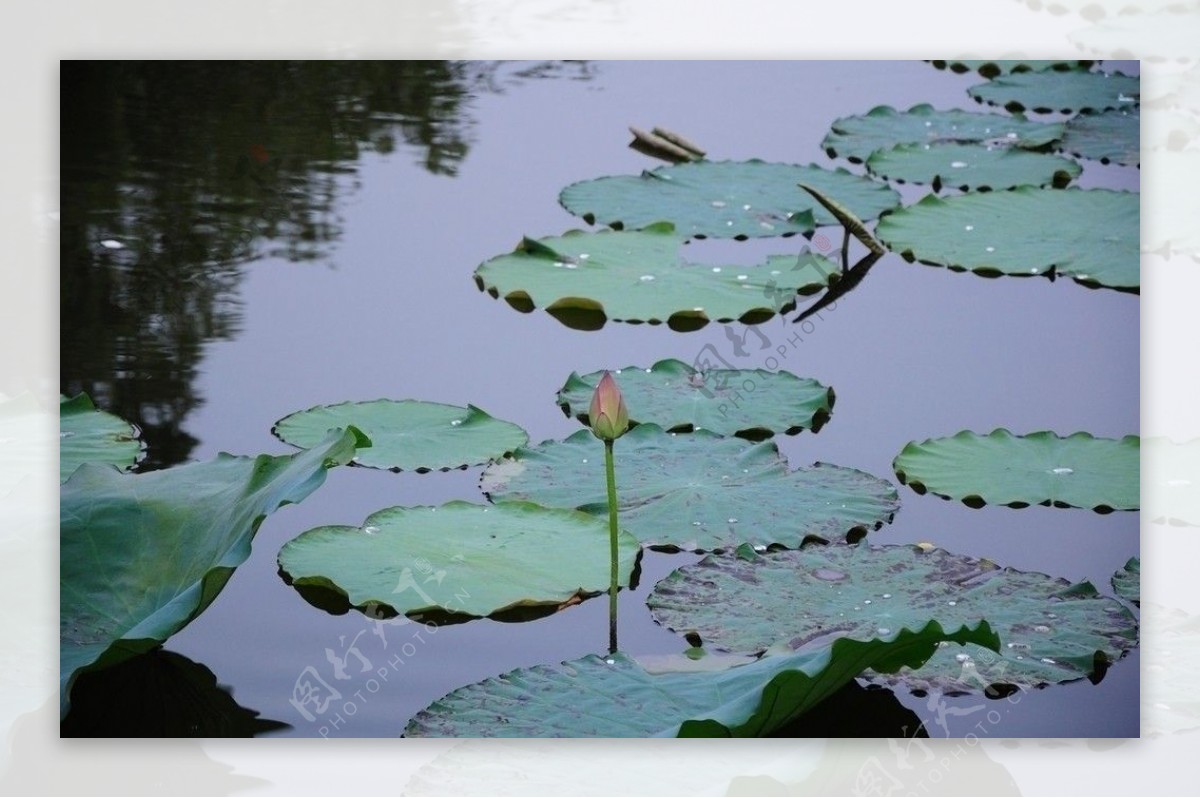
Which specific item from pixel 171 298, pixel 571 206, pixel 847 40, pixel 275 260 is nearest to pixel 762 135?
pixel 847 40

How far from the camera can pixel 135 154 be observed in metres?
1.89

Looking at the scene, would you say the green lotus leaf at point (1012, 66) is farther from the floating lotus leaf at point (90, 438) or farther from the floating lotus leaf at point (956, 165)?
the floating lotus leaf at point (90, 438)

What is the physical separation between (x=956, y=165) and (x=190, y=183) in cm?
119

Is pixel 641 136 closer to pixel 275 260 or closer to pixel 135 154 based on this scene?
pixel 275 260

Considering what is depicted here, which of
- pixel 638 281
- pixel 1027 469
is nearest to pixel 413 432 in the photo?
pixel 638 281

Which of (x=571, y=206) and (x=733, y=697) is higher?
(x=571, y=206)

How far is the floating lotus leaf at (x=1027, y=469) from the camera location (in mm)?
1788

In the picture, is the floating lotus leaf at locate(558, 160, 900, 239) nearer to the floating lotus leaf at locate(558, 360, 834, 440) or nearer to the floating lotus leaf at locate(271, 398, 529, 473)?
the floating lotus leaf at locate(558, 360, 834, 440)

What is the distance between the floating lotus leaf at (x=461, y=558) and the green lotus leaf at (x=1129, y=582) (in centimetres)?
65

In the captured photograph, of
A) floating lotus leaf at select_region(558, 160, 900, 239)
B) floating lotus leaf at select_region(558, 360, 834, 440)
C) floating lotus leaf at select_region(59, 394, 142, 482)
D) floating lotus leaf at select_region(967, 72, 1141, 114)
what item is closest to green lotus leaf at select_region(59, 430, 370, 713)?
floating lotus leaf at select_region(59, 394, 142, 482)

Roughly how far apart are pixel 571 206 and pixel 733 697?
2.65 feet

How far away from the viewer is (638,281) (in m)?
2.01

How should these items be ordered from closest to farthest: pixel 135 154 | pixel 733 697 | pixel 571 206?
pixel 733 697
pixel 135 154
pixel 571 206

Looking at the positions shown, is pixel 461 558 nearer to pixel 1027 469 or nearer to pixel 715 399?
pixel 715 399
